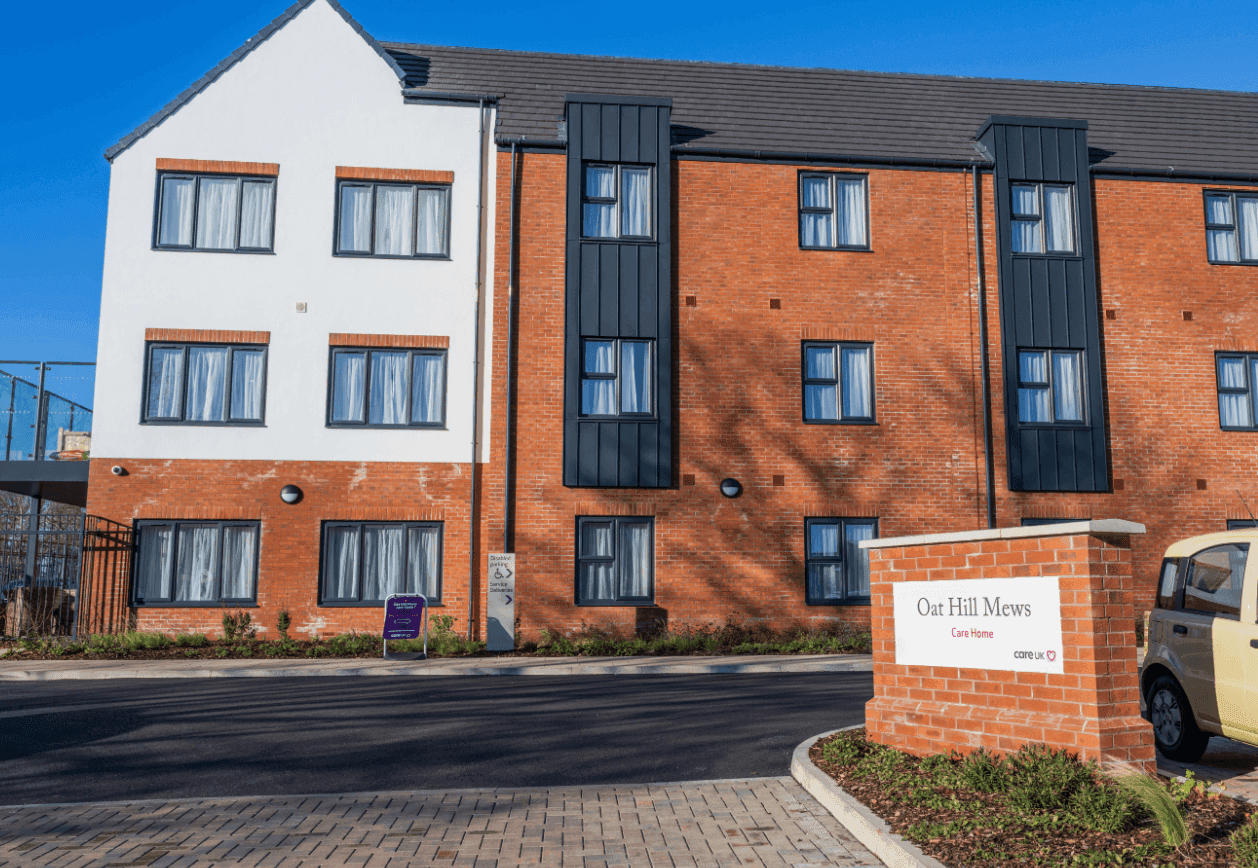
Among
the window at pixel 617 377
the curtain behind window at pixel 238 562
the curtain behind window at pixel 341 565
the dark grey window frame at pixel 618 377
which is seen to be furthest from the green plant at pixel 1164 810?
the curtain behind window at pixel 238 562

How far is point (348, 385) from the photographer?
55.4 feet

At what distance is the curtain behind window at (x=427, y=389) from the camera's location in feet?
55.5

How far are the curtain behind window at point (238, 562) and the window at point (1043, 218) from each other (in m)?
15.2

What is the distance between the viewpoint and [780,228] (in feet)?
58.4

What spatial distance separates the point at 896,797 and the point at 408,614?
1045 cm

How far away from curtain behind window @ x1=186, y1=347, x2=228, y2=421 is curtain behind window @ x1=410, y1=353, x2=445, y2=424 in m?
3.27

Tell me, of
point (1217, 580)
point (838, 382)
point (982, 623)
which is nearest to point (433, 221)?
point (838, 382)

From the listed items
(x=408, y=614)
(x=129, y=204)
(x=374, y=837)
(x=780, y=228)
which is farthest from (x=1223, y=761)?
(x=129, y=204)

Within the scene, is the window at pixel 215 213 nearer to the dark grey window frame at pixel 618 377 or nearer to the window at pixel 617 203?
the window at pixel 617 203

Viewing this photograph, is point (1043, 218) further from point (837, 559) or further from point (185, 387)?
point (185, 387)

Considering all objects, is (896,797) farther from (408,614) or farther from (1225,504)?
(1225,504)

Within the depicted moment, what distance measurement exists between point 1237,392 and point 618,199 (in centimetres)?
1247

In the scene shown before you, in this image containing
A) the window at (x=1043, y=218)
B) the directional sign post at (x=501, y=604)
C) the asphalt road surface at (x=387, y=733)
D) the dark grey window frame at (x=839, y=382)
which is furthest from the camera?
the window at (x=1043, y=218)

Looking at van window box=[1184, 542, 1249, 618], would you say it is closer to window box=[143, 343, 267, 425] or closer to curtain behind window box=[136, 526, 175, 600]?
window box=[143, 343, 267, 425]
